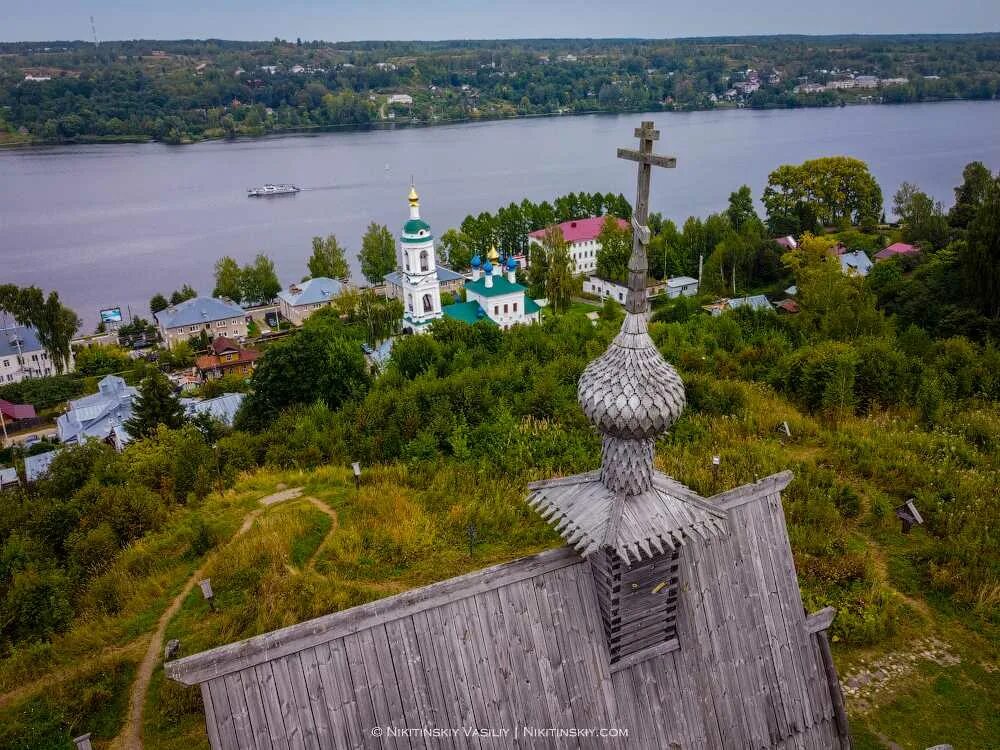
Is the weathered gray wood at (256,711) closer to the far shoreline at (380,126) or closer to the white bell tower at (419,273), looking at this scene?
the white bell tower at (419,273)

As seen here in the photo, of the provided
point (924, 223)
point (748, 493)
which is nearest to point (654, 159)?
point (748, 493)

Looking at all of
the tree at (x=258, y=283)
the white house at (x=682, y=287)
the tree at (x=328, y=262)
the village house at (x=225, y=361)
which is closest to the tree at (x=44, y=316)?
the village house at (x=225, y=361)

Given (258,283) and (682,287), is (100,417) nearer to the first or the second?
(258,283)

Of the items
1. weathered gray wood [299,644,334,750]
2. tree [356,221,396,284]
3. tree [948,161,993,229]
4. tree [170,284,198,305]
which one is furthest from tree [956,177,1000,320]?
tree [170,284,198,305]

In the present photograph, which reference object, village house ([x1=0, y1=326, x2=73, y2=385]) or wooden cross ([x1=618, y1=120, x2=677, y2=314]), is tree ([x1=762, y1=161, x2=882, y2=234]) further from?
wooden cross ([x1=618, y1=120, x2=677, y2=314])

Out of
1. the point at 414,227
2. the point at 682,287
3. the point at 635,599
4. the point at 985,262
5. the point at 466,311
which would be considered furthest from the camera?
the point at 682,287

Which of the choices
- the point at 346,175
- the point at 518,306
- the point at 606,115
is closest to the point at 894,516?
the point at 518,306
